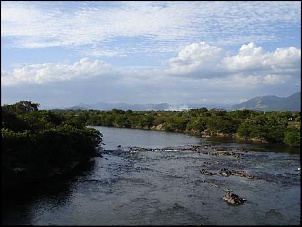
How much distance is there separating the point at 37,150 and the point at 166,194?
10909mm

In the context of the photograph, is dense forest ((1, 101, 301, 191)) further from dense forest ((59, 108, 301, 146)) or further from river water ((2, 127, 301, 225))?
river water ((2, 127, 301, 225))

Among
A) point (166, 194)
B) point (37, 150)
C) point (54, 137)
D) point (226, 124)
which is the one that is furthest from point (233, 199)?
point (226, 124)

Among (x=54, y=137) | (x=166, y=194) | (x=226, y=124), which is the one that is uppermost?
(x=226, y=124)

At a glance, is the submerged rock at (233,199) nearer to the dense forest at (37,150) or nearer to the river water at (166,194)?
the river water at (166,194)

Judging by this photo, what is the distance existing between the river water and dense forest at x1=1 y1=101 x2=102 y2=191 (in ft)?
4.19

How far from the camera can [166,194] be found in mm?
27734

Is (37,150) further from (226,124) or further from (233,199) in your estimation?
(226,124)

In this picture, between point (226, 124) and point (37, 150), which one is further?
point (226, 124)

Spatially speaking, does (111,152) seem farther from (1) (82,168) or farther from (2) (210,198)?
(2) (210,198)

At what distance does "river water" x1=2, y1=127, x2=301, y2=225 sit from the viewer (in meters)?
22.6

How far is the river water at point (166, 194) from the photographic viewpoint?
22625 millimetres

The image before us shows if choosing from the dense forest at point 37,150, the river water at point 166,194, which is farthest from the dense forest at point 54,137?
the river water at point 166,194

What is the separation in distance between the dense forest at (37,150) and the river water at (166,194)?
128 cm

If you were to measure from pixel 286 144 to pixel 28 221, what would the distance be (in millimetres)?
44722
